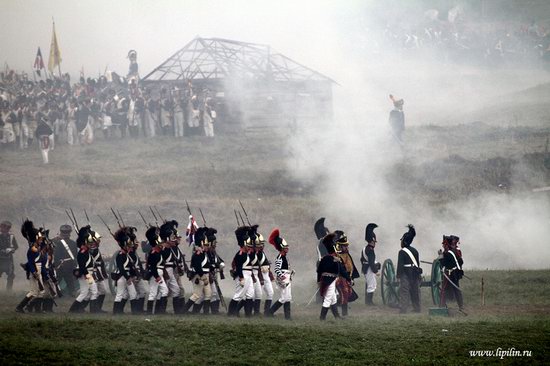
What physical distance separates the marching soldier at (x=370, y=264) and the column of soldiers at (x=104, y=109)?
2019 cm

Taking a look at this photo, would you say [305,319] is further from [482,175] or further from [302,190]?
[482,175]

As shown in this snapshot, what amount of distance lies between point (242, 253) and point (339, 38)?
39.2 metres

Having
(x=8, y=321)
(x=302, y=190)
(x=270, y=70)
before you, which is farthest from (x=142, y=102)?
(x=8, y=321)

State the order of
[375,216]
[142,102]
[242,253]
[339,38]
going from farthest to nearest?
[339,38], [142,102], [375,216], [242,253]

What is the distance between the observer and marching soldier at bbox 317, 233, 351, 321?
1748cm

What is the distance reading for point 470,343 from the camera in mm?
14805

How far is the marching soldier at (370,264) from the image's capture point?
20094 mm

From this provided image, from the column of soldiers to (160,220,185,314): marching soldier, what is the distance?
20214mm

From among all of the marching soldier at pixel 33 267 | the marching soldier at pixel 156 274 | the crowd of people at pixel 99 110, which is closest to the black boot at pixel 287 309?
the marching soldier at pixel 156 274

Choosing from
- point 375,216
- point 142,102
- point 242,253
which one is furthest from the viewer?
point 142,102

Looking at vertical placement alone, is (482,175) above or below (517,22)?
below

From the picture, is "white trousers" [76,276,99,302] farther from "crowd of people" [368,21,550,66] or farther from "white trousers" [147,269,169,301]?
"crowd of people" [368,21,550,66]

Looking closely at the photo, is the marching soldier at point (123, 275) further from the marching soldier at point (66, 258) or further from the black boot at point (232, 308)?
the marching soldier at point (66, 258)

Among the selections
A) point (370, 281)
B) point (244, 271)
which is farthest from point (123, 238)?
point (370, 281)
